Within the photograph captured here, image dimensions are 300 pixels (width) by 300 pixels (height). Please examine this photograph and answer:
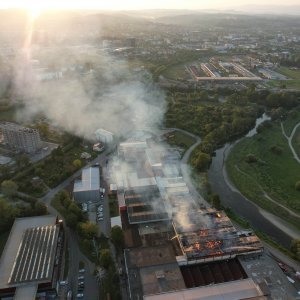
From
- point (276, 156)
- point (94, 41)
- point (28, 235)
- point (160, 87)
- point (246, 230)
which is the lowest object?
point (246, 230)

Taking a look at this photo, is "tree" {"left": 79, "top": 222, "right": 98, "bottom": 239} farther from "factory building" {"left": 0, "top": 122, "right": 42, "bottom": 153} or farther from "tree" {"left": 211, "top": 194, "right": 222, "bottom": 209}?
"factory building" {"left": 0, "top": 122, "right": 42, "bottom": 153}

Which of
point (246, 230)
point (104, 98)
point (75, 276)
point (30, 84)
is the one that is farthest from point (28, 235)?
point (30, 84)

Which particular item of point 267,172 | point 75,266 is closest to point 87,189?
point 75,266

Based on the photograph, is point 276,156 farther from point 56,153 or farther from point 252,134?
point 56,153

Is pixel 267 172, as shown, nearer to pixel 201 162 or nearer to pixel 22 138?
pixel 201 162

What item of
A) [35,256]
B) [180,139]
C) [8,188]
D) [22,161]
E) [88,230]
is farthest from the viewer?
[180,139]

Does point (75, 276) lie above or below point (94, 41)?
below
